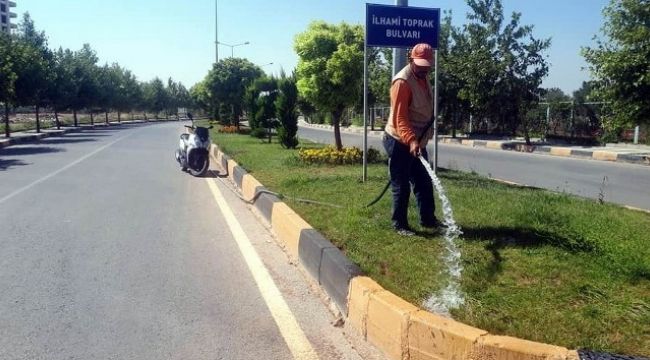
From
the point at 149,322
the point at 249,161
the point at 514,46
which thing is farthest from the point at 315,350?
the point at 514,46

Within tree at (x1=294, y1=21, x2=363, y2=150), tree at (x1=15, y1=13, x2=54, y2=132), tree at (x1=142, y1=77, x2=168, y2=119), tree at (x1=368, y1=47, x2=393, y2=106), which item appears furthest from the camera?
tree at (x1=142, y1=77, x2=168, y2=119)

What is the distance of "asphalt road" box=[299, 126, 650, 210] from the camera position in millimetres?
10344

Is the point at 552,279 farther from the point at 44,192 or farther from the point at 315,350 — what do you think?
the point at 44,192

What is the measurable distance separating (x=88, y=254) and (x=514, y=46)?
20.8 metres

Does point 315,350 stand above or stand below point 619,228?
below

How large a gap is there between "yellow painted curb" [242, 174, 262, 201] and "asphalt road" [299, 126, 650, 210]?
4736mm

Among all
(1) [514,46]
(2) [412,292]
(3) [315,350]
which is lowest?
(3) [315,350]

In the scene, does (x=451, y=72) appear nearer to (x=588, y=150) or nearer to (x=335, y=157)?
(x=588, y=150)

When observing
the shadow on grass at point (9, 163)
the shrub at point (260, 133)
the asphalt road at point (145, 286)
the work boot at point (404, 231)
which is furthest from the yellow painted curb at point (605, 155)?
the shadow on grass at point (9, 163)

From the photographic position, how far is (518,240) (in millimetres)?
5188

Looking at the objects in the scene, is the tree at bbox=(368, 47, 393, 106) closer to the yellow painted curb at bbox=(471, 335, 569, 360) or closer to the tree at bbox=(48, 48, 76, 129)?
the tree at bbox=(48, 48, 76, 129)

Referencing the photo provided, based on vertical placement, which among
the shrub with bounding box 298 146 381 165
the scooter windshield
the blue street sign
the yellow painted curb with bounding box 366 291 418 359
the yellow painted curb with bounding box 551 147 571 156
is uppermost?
the blue street sign

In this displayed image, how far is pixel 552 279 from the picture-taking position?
4.12 meters

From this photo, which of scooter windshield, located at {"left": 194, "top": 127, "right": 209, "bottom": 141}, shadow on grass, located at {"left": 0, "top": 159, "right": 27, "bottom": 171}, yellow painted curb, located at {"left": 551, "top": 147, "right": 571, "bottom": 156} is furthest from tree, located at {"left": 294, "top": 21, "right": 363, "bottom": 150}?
yellow painted curb, located at {"left": 551, "top": 147, "right": 571, "bottom": 156}
